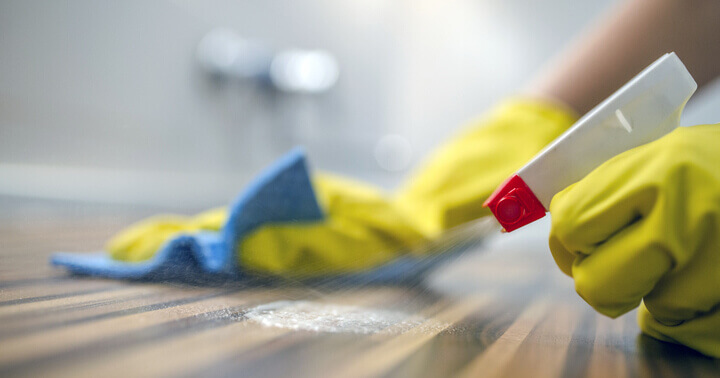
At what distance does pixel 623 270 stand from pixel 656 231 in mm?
22

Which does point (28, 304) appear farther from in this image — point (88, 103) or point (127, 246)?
point (88, 103)

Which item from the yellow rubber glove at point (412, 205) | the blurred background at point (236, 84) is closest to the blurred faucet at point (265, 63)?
the blurred background at point (236, 84)

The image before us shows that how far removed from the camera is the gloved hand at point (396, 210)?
1.37ft

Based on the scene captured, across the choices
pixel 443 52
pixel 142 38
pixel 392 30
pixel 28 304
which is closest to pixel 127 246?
pixel 28 304

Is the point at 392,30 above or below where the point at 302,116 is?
above

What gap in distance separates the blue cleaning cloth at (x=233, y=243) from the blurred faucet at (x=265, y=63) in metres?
1.24

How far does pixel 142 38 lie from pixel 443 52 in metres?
1.12

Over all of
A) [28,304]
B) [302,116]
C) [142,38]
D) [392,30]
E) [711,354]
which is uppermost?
[392,30]

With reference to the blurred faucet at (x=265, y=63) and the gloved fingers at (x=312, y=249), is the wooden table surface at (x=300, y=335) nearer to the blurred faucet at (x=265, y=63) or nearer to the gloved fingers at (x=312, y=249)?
the gloved fingers at (x=312, y=249)

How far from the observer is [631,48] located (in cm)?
56

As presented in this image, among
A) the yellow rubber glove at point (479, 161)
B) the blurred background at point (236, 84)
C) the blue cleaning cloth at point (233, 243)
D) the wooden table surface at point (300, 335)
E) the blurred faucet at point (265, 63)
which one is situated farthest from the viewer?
the blurred faucet at point (265, 63)

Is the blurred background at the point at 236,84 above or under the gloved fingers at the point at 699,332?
above

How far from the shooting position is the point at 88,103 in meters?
1.23

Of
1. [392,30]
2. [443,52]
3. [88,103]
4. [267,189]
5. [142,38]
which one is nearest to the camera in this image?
[267,189]
